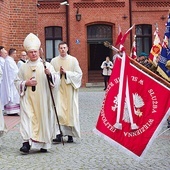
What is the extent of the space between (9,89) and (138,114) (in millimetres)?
8524

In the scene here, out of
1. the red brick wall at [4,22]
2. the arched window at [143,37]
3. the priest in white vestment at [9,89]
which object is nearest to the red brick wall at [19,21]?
the red brick wall at [4,22]

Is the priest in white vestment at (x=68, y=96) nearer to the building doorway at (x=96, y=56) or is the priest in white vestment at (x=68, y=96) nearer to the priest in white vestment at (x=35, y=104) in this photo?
the priest in white vestment at (x=35, y=104)

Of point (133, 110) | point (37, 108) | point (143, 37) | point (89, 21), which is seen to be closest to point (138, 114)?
point (133, 110)

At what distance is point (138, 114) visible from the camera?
6.37 m

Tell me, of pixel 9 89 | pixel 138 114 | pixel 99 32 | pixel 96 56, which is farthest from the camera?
pixel 96 56

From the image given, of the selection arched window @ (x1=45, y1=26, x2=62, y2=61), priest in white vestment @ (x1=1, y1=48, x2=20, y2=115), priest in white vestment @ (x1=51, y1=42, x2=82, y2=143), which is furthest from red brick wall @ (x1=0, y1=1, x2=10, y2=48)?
arched window @ (x1=45, y1=26, x2=62, y2=61)

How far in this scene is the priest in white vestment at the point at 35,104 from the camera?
26.3 feet

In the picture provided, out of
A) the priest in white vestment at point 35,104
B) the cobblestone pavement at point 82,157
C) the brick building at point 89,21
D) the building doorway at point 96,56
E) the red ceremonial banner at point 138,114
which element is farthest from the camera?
the building doorway at point 96,56

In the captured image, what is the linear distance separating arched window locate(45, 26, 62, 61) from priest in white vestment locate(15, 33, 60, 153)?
929 inches

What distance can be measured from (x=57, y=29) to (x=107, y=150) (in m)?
24.1

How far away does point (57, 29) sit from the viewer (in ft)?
104

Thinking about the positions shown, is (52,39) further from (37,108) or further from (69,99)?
(37,108)

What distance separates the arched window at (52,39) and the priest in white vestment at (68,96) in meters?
22.5

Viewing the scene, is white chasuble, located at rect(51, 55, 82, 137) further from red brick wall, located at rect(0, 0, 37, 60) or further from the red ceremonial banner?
red brick wall, located at rect(0, 0, 37, 60)
